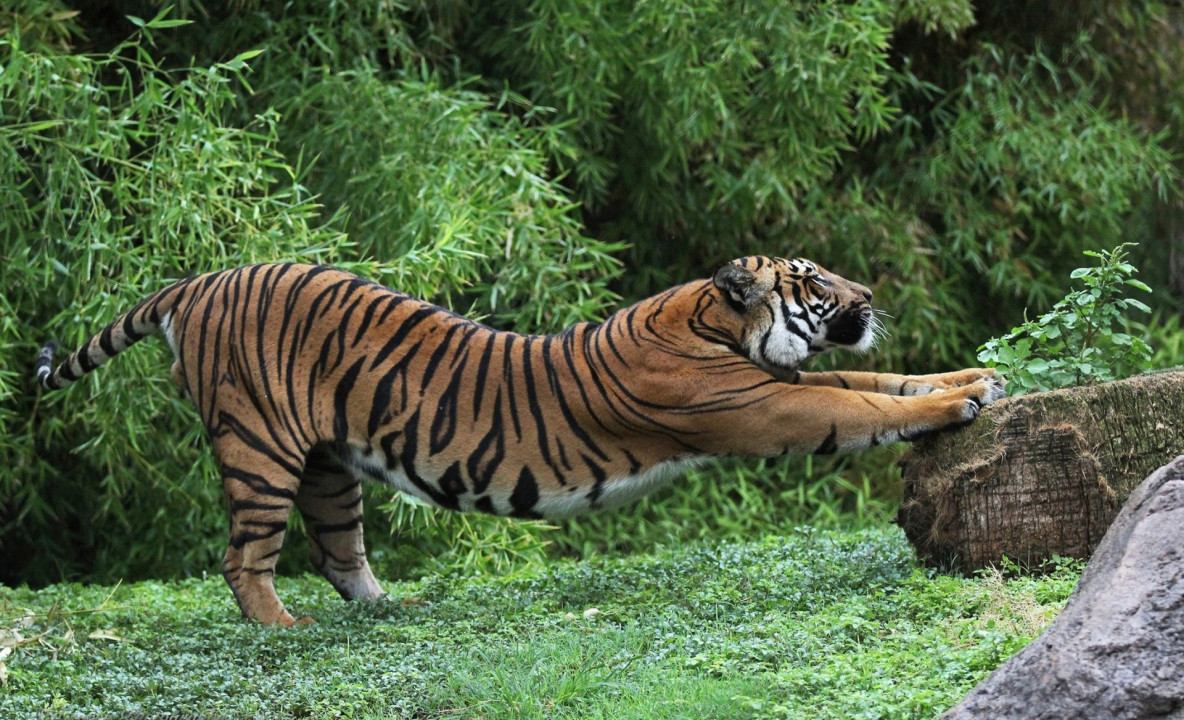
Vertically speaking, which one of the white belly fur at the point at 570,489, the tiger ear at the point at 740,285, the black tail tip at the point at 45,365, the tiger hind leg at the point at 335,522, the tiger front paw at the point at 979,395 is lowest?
the tiger hind leg at the point at 335,522

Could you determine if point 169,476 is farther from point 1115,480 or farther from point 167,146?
point 1115,480

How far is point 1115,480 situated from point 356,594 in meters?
2.83

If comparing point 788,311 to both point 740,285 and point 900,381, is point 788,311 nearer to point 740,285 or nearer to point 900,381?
point 740,285

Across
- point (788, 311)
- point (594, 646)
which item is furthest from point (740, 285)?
point (594, 646)

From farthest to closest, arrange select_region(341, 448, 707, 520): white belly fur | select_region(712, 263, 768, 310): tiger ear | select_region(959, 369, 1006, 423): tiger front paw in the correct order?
1. select_region(341, 448, 707, 520): white belly fur
2. select_region(712, 263, 768, 310): tiger ear
3. select_region(959, 369, 1006, 423): tiger front paw

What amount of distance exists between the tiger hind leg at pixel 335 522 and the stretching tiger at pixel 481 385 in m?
0.18

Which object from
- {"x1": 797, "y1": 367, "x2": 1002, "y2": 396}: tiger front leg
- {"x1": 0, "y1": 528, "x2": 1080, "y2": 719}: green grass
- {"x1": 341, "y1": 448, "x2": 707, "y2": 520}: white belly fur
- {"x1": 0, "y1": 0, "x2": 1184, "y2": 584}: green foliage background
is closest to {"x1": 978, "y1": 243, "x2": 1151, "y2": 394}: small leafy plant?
{"x1": 797, "y1": 367, "x2": 1002, "y2": 396}: tiger front leg

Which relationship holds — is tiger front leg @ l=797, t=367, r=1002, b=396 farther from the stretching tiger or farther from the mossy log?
the mossy log

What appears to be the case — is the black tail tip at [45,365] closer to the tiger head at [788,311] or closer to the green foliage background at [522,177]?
the green foliage background at [522,177]

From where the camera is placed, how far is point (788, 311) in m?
4.49

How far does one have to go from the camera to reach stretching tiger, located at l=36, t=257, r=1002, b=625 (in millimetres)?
4480

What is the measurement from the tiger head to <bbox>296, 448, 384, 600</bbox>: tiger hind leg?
1.67 metres

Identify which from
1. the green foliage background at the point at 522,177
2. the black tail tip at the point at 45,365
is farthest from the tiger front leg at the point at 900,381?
the black tail tip at the point at 45,365

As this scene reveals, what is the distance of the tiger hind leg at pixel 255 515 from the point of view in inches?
183
